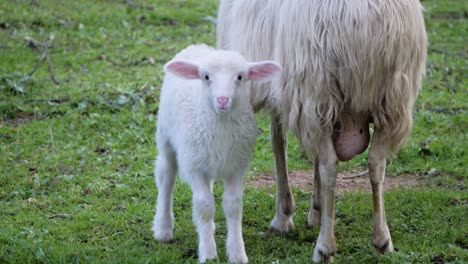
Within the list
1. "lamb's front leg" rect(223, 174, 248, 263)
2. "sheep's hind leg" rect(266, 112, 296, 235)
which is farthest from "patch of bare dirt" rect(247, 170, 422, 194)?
"lamb's front leg" rect(223, 174, 248, 263)

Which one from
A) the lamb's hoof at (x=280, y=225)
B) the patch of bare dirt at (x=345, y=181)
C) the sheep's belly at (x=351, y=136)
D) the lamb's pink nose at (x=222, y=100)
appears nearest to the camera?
the lamb's pink nose at (x=222, y=100)

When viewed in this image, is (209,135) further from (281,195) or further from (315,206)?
(315,206)

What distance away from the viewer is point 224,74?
4914 millimetres

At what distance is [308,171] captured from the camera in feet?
24.8

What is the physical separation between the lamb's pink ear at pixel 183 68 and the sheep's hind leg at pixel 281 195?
3.44 ft

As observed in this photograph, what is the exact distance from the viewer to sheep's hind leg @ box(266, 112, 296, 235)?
6.05 metres

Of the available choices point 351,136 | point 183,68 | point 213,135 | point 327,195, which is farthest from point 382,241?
point 183,68

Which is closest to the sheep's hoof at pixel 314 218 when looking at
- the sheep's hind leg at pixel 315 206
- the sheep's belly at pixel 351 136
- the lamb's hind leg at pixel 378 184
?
→ the sheep's hind leg at pixel 315 206

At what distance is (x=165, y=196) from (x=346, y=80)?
5.11 ft

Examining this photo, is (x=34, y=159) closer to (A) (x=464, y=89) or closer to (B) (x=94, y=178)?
(B) (x=94, y=178)

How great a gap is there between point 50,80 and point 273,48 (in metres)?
4.96

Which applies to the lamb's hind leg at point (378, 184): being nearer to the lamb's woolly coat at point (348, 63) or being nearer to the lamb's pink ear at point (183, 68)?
the lamb's woolly coat at point (348, 63)

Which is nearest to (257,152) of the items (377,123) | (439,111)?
(439,111)

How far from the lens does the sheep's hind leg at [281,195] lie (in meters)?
6.05
